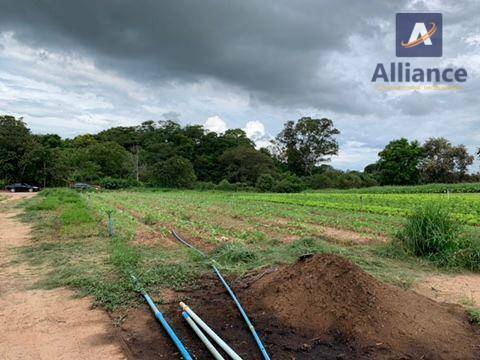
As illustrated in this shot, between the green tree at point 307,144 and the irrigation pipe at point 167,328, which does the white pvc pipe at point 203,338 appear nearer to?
the irrigation pipe at point 167,328

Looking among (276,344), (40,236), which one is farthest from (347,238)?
(40,236)

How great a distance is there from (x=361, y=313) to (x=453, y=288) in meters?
2.61

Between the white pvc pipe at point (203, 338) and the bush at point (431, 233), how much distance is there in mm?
5436

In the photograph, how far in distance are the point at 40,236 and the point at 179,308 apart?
7.51m

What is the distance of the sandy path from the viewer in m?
3.78

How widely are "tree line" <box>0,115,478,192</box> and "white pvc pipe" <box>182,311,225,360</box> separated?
39569 mm

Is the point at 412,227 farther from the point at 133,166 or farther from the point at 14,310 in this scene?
the point at 133,166

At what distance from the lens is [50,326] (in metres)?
4.43

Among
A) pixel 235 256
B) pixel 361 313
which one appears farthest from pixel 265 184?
pixel 361 313

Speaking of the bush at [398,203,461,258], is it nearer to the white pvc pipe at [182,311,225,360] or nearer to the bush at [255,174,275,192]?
the white pvc pipe at [182,311,225,360]

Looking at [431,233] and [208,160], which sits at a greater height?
[208,160]

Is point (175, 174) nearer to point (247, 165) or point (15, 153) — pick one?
point (247, 165)

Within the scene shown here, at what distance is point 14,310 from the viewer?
4969 millimetres

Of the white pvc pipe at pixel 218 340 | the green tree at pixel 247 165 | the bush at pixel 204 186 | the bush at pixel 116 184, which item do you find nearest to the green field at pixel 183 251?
the white pvc pipe at pixel 218 340
